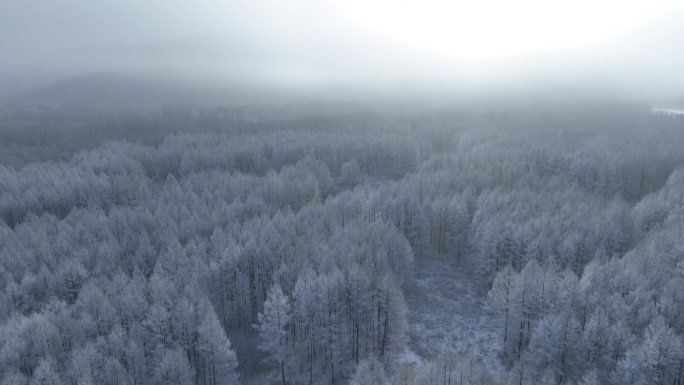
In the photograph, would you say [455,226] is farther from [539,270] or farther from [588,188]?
[588,188]

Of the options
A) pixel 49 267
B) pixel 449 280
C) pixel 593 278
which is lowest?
pixel 449 280

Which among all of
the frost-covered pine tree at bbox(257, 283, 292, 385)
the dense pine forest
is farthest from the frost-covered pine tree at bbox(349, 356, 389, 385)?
the frost-covered pine tree at bbox(257, 283, 292, 385)

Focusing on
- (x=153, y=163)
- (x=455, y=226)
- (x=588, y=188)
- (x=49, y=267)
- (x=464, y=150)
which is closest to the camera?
(x=49, y=267)

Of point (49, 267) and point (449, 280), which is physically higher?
point (49, 267)

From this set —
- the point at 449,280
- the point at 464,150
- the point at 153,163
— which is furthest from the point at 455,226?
the point at 153,163

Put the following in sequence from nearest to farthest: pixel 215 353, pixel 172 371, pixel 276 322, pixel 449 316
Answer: pixel 172 371 < pixel 215 353 < pixel 276 322 < pixel 449 316

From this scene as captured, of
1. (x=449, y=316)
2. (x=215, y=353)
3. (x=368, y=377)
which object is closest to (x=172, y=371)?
(x=215, y=353)

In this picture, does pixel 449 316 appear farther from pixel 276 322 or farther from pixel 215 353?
pixel 215 353

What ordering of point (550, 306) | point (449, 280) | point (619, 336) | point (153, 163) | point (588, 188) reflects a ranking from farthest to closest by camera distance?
1. point (153, 163)
2. point (588, 188)
3. point (449, 280)
4. point (550, 306)
5. point (619, 336)
